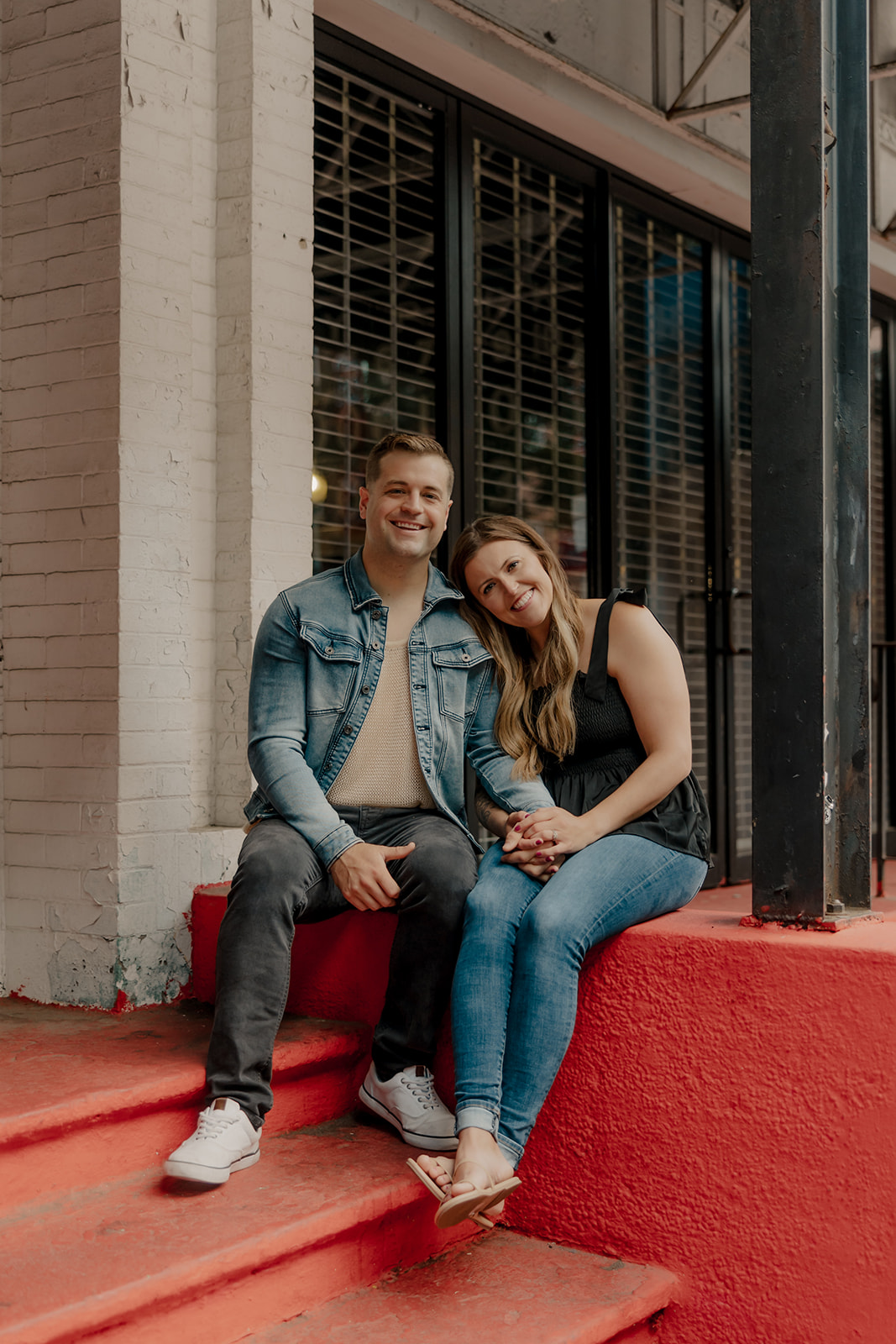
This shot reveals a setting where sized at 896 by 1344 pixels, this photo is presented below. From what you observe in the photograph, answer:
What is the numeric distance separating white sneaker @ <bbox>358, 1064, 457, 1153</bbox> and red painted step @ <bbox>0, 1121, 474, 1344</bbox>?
0.19 ft

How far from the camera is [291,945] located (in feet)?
9.14

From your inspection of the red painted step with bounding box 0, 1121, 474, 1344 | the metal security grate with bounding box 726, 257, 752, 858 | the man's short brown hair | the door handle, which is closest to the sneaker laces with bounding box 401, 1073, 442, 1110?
the red painted step with bounding box 0, 1121, 474, 1344

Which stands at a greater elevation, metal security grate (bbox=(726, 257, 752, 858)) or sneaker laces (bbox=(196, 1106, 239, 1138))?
metal security grate (bbox=(726, 257, 752, 858))

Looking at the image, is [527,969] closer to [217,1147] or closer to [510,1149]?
[510,1149]

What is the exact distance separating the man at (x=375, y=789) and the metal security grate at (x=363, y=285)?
132cm

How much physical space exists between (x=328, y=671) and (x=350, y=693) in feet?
0.25

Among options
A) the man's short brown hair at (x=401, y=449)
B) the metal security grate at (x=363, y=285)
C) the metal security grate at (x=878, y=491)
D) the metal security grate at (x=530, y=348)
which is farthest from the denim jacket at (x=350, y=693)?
the metal security grate at (x=878, y=491)

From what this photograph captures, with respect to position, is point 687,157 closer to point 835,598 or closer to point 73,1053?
point 835,598

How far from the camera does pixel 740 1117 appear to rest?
2502 millimetres

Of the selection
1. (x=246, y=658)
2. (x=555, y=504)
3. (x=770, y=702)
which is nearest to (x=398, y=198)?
(x=555, y=504)

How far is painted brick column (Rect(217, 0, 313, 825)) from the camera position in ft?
12.0

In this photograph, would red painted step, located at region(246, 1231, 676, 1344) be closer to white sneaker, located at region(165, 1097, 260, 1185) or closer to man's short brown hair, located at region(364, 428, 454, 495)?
white sneaker, located at region(165, 1097, 260, 1185)

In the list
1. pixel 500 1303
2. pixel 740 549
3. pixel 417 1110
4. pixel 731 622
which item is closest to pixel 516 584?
pixel 417 1110

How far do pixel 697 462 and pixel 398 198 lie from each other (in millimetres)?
2315
